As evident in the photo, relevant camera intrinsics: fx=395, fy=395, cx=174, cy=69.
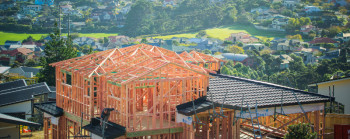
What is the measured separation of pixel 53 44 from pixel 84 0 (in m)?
104

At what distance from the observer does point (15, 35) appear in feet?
355

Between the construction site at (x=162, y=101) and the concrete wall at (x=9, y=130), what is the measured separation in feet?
9.59

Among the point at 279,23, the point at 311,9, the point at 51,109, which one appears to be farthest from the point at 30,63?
the point at 311,9

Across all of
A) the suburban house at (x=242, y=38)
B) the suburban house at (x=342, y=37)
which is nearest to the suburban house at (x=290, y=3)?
the suburban house at (x=242, y=38)

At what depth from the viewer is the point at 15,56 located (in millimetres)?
86188

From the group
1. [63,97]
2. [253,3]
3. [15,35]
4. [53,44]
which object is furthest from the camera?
[253,3]

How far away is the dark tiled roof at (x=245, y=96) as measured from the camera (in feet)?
65.4

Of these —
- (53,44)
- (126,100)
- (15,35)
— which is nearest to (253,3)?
(15,35)

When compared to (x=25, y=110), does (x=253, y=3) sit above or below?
above

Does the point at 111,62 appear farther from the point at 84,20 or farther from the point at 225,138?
the point at 84,20

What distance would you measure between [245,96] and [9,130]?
41.8 feet

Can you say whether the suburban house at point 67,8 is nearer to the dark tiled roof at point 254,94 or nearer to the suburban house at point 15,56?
the suburban house at point 15,56

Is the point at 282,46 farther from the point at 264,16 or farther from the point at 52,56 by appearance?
the point at 52,56

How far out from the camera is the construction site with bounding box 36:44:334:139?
19531 mm
